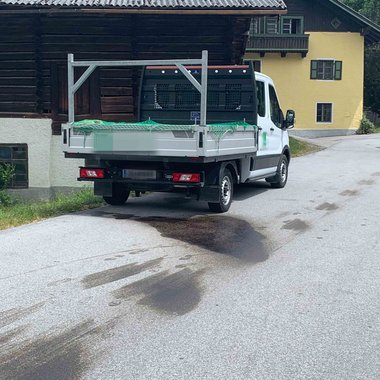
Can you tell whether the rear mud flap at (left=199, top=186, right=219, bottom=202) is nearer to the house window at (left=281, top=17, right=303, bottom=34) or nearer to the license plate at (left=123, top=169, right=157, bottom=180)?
the license plate at (left=123, top=169, right=157, bottom=180)

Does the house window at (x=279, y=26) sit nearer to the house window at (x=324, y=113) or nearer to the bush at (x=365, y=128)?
the house window at (x=324, y=113)

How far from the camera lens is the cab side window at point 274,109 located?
12.9 metres

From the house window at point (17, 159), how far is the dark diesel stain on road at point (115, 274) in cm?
1052

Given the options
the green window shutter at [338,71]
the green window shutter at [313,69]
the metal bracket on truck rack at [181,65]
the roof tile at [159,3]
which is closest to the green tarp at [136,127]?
the metal bracket on truck rack at [181,65]

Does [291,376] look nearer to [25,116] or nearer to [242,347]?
[242,347]

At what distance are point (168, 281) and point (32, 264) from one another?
5.33 feet

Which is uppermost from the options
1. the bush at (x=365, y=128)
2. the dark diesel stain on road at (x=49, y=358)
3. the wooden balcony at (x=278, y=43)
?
the wooden balcony at (x=278, y=43)

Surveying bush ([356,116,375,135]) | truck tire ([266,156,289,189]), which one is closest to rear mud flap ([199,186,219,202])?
truck tire ([266,156,289,189])

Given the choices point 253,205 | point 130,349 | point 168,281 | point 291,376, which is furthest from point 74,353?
point 253,205

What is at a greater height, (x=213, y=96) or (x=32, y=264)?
(x=213, y=96)

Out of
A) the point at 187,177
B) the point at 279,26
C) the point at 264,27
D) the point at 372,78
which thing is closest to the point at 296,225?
the point at 187,177

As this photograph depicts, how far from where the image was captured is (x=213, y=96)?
12031 mm

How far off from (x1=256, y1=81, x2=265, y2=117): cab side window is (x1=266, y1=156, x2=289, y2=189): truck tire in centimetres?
189

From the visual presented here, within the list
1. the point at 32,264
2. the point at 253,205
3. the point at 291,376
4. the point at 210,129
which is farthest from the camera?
the point at 253,205
